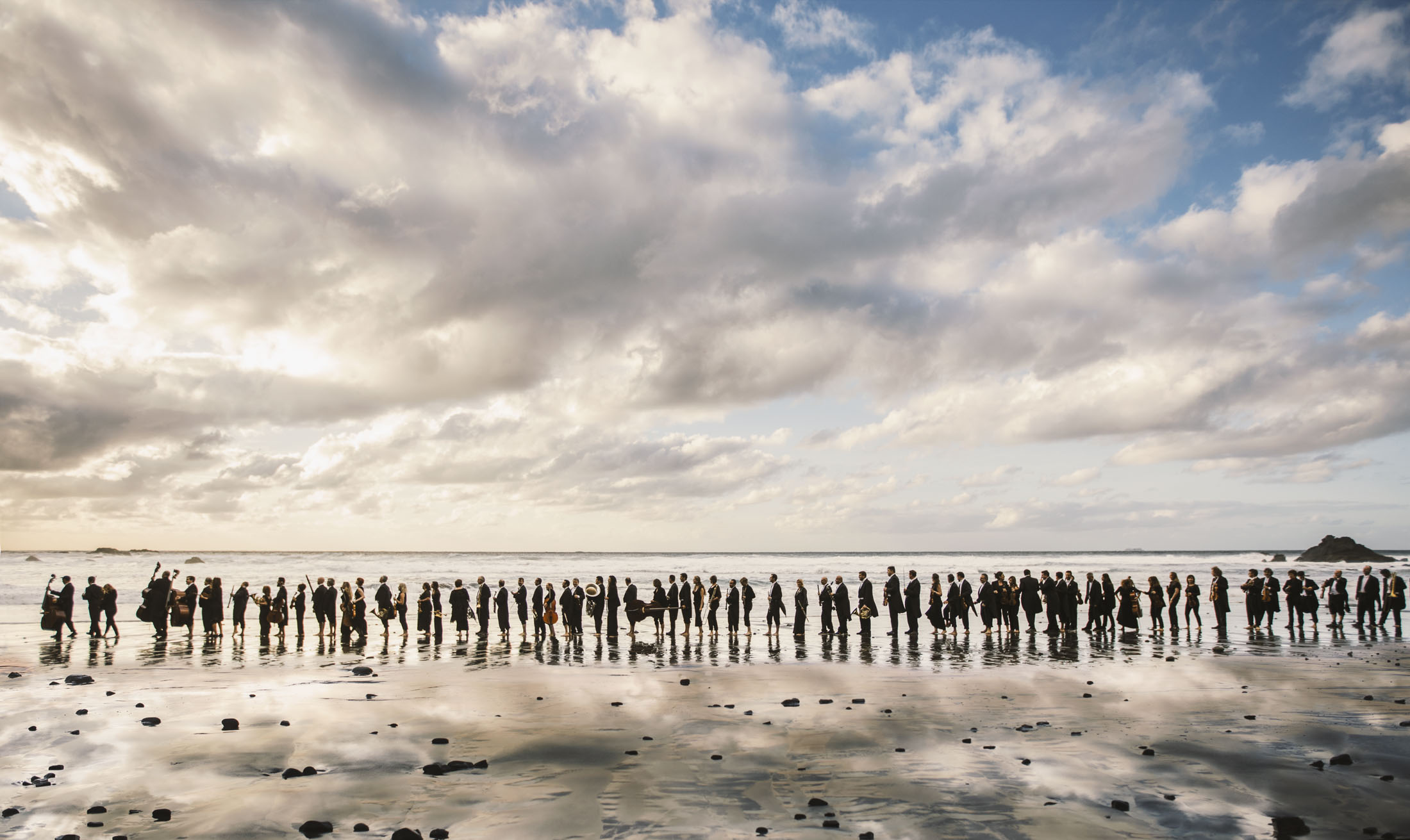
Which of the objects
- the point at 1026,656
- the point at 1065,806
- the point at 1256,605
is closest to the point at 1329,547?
the point at 1256,605

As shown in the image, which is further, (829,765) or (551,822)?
(829,765)

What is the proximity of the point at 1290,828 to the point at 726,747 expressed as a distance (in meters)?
6.65

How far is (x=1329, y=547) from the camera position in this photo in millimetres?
91625

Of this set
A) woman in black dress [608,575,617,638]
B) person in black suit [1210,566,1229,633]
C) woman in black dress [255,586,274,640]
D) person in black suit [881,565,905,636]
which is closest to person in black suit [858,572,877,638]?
person in black suit [881,565,905,636]

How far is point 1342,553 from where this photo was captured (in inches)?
3585

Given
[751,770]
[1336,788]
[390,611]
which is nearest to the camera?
[1336,788]

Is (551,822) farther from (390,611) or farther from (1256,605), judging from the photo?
(1256,605)

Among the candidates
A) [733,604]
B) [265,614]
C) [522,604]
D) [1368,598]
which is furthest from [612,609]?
[1368,598]

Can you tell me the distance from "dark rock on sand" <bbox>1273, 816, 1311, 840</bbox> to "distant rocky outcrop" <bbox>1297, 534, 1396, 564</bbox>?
345 ft

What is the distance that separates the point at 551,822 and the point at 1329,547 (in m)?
112

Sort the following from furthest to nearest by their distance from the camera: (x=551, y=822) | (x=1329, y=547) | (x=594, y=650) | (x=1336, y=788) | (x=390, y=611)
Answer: (x=1329, y=547) → (x=390, y=611) → (x=594, y=650) → (x=1336, y=788) → (x=551, y=822)

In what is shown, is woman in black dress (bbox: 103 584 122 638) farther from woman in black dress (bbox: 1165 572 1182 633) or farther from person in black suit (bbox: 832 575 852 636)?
woman in black dress (bbox: 1165 572 1182 633)

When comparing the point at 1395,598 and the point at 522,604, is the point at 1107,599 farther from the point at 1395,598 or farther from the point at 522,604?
the point at 522,604

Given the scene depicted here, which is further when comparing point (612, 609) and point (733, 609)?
point (612, 609)
